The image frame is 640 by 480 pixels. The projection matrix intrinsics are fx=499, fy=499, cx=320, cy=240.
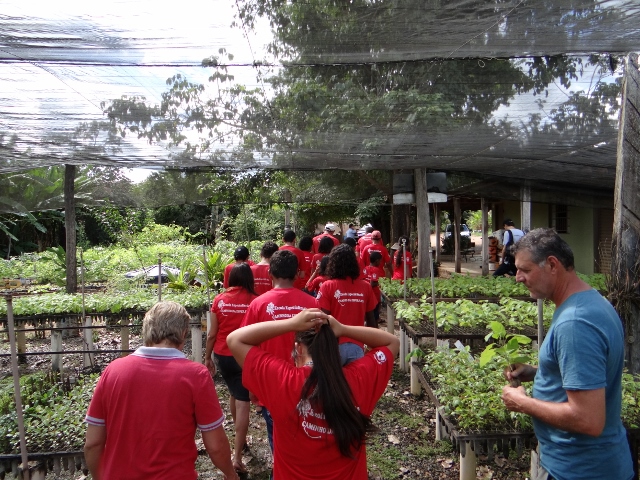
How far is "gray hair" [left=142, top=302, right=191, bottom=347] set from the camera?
7.75ft

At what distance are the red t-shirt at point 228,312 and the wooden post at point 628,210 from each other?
3.14 m

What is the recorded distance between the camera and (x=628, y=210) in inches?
157

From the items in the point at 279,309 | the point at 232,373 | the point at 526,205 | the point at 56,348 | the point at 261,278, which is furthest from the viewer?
the point at 526,205

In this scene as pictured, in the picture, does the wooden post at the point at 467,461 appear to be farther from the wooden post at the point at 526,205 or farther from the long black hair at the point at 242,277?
the wooden post at the point at 526,205

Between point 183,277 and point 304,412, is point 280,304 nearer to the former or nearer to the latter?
point 304,412

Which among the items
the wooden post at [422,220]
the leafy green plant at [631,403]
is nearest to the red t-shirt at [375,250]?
the wooden post at [422,220]

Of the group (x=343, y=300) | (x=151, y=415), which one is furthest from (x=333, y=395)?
(x=343, y=300)

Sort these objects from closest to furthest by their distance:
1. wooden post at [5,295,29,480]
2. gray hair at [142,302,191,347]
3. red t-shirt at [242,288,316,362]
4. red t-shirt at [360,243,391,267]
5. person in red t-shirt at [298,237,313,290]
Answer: gray hair at [142,302,191,347] → wooden post at [5,295,29,480] → red t-shirt at [242,288,316,362] → person in red t-shirt at [298,237,313,290] → red t-shirt at [360,243,391,267]

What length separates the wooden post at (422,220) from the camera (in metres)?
10.8

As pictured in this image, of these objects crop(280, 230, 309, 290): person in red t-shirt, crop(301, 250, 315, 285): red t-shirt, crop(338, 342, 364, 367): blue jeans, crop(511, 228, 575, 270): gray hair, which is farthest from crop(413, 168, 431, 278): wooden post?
crop(338, 342, 364, 367): blue jeans

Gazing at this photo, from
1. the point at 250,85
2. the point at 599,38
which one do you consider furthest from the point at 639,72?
the point at 250,85

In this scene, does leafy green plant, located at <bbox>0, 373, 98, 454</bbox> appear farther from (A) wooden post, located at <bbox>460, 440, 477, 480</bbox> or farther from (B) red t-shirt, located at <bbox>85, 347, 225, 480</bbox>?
(A) wooden post, located at <bbox>460, 440, 477, 480</bbox>

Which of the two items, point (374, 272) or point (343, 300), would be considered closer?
point (343, 300)

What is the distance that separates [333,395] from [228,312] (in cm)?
276
